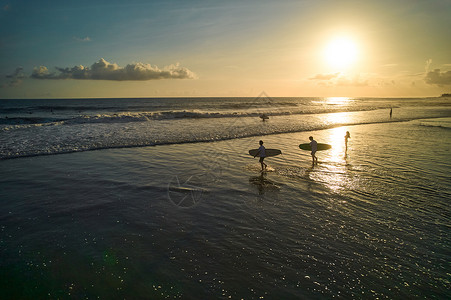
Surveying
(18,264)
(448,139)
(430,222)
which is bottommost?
(18,264)

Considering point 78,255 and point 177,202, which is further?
point 177,202

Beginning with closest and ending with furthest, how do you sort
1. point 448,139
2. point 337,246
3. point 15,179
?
1. point 337,246
2. point 15,179
3. point 448,139

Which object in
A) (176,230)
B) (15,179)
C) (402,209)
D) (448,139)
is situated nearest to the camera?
(176,230)

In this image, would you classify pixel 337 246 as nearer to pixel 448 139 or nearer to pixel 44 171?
pixel 44 171

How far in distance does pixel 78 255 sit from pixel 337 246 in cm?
718

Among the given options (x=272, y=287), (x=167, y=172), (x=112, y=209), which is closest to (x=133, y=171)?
(x=167, y=172)

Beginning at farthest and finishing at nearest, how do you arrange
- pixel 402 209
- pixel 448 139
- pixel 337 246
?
pixel 448 139 < pixel 402 209 < pixel 337 246

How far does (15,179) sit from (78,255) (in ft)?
30.3

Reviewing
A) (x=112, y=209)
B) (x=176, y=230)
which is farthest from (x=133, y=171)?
(x=176, y=230)

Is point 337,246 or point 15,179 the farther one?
point 15,179

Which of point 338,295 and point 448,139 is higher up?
point 448,139

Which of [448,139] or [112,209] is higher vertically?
[448,139]

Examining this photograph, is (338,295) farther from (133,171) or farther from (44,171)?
(44,171)

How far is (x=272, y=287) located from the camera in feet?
17.5
